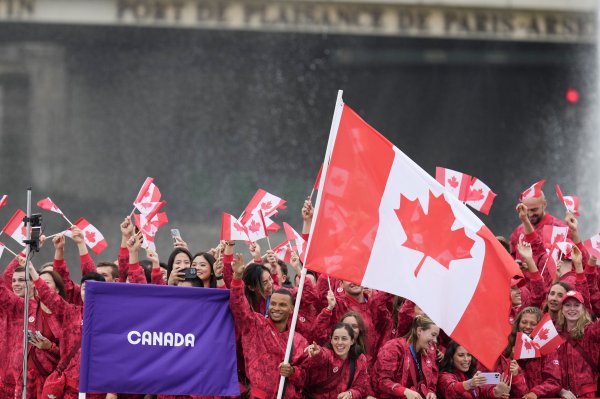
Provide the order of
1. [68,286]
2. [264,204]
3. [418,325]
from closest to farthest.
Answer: [418,325], [68,286], [264,204]

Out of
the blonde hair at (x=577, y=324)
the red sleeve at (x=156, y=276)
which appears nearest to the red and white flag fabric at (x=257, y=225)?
the red sleeve at (x=156, y=276)

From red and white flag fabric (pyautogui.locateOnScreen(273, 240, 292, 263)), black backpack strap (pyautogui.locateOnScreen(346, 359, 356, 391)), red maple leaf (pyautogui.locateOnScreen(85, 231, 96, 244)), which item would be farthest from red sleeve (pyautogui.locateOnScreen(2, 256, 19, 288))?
black backpack strap (pyautogui.locateOnScreen(346, 359, 356, 391))

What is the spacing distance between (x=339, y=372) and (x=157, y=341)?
112cm

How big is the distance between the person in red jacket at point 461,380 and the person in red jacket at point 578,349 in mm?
684

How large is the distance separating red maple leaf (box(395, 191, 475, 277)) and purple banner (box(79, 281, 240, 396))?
124cm

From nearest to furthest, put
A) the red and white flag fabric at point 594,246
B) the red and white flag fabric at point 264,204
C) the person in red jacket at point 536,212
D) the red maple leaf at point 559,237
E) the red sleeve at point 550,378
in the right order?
the red sleeve at point 550,378
the red and white flag fabric at point 594,246
the red maple leaf at point 559,237
the red and white flag fabric at point 264,204
the person in red jacket at point 536,212

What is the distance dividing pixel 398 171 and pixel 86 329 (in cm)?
201

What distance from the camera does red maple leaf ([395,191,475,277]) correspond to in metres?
7.56

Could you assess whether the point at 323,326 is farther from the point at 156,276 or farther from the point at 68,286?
the point at 68,286

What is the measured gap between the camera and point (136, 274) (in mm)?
8695

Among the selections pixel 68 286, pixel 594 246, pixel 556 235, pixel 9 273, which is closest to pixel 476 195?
pixel 556 235

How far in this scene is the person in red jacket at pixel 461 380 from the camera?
842 cm

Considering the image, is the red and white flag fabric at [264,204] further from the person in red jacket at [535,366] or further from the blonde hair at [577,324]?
the blonde hair at [577,324]

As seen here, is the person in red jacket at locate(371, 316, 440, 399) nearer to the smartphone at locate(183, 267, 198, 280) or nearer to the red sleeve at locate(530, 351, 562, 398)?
the red sleeve at locate(530, 351, 562, 398)
